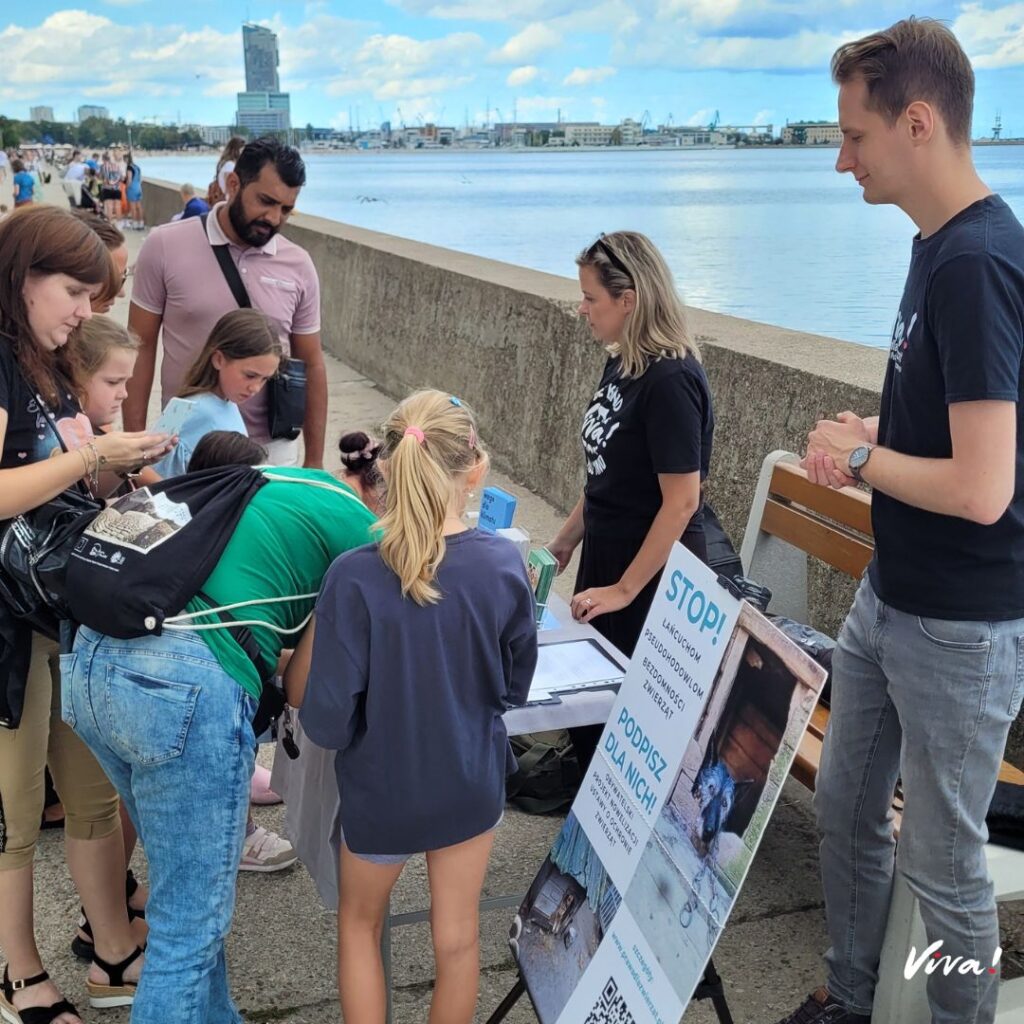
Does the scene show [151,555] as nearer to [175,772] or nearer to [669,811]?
[175,772]

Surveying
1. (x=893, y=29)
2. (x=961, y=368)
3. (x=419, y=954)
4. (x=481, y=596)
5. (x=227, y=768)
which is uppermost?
(x=893, y=29)

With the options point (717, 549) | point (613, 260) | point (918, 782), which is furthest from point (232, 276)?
point (918, 782)

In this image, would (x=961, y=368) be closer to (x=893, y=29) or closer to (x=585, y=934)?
(x=893, y=29)

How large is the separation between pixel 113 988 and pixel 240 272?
242 cm

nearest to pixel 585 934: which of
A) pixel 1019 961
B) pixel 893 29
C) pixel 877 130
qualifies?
pixel 1019 961

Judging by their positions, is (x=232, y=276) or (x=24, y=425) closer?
(x=24, y=425)

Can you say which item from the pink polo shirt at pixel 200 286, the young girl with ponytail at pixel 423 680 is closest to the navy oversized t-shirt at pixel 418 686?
the young girl with ponytail at pixel 423 680

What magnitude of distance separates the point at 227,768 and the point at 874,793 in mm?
1373

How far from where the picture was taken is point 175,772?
2158 mm

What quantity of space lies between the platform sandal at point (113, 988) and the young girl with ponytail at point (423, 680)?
0.76m

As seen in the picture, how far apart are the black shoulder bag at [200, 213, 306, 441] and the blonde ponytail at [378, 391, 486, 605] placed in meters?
1.71

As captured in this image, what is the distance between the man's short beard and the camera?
3.97 meters

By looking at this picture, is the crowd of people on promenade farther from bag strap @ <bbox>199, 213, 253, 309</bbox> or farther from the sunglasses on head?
bag strap @ <bbox>199, 213, 253, 309</bbox>

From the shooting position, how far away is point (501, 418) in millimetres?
7281
